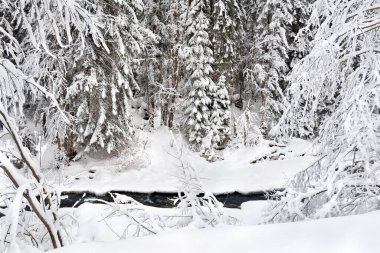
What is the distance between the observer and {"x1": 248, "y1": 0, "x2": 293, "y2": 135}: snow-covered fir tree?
18.9 m

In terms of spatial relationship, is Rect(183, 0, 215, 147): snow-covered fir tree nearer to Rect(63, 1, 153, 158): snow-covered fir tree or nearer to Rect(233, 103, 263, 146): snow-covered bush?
Rect(233, 103, 263, 146): snow-covered bush

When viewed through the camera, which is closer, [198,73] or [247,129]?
[198,73]

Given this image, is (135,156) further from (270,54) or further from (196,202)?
(196,202)

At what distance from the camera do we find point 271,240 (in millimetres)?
1929

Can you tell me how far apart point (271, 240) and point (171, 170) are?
15.4 metres

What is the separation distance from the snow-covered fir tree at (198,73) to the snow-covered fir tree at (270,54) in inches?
93.7

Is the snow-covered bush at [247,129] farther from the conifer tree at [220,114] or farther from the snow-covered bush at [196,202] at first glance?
the snow-covered bush at [196,202]

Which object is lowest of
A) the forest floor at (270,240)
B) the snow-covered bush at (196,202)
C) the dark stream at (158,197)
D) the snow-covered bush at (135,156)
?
the dark stream at (158,197)

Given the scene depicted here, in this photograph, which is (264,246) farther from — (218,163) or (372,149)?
(218,163)

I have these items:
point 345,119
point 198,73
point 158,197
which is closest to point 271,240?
point 345,119

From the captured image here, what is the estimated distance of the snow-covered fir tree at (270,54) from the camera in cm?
1886

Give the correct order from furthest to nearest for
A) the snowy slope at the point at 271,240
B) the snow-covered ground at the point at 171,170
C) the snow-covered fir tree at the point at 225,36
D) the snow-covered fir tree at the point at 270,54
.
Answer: the snow-covered fir tree at the point at 225,36 → the snow-covered fir tree at the point at 270,54 → the snow-covered ground at the point at 171,170 → the snowy slope at the point at 271,240

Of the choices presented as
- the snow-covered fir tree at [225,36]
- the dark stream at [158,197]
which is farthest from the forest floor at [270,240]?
the snow-covered fir tree at [225,36]

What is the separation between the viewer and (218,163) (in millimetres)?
18266
